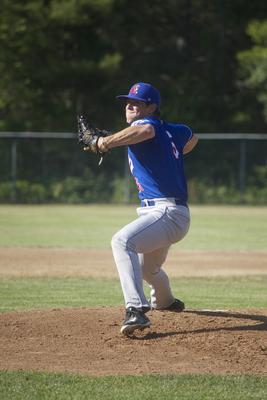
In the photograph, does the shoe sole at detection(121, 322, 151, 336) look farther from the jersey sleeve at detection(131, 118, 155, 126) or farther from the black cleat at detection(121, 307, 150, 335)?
the jersey sleeve at detection(131, 118, 155, 126)

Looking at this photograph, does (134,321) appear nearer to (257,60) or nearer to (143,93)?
(143,93)

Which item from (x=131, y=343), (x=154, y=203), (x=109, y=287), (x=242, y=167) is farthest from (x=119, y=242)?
(x=242, y=167)

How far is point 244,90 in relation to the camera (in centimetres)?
3048

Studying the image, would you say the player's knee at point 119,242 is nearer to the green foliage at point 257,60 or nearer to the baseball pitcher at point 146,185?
the baseball pitcher at point 146,185

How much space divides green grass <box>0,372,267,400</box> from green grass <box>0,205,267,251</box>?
31.1 ft

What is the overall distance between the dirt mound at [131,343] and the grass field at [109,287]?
324 millimetres

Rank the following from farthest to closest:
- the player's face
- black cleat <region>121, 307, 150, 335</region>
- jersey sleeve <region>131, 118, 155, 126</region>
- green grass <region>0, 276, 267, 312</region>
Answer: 1. green grass <region>0, 276, 267, 312</region>
2. the player's face
3. jersey sleeve <region>131, 118, 155, 126</region>
4. black cleat <region>121, 307, 150, 335</region>

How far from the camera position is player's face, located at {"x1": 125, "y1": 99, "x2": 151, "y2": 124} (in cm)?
677

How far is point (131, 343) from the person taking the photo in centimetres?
643

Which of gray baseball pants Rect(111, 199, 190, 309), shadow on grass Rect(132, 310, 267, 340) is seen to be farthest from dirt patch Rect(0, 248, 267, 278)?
gray baseball pants Rect(111, 199, 190, 309)

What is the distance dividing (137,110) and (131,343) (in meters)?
1.92

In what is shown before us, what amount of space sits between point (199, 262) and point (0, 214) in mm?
9477

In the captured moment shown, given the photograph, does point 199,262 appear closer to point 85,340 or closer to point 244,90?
point 85,340

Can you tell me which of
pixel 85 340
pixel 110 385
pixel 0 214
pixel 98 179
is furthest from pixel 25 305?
pixel 98 179
